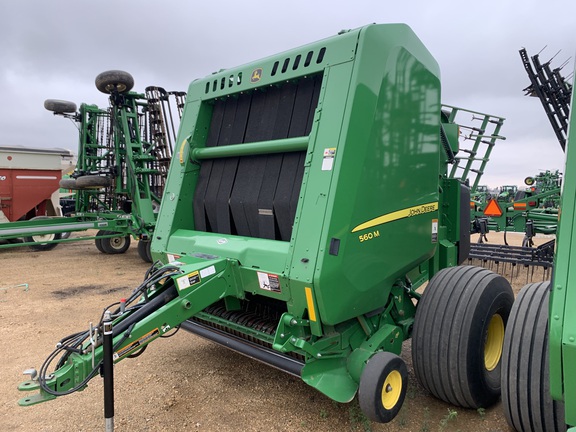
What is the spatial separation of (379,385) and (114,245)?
8768 mm

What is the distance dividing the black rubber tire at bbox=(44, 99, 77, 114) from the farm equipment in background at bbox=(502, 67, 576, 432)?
936 cm

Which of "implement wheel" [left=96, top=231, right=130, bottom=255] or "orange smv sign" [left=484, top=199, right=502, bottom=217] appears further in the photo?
"implement wheel" [left=96, top=231, right=130, bottom=255]

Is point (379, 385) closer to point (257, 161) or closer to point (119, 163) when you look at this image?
point (257, 161)

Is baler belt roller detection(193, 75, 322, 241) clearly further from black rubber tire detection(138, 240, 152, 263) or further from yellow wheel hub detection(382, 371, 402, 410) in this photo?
black rubber tire detection(138, 240, 152, 263)

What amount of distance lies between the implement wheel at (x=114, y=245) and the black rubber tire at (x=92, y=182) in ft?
5.09

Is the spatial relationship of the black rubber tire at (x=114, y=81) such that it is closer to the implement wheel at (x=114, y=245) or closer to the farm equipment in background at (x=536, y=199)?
the implement wheel at (x=114, y=245)

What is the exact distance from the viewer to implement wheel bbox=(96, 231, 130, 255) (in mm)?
9812

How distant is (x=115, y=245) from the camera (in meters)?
9.92

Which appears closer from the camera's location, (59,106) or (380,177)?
(380,177)

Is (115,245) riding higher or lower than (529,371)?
lower

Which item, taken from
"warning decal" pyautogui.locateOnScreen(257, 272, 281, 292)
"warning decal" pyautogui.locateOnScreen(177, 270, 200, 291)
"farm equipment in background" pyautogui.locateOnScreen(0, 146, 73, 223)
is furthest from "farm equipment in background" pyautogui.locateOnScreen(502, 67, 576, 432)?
"farm equipment in background" pyautogui.locateOnScreen(0, 146, 73, 223)

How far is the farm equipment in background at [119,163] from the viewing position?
8125 millimetres

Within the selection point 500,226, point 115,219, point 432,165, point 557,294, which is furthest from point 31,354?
point 500,226

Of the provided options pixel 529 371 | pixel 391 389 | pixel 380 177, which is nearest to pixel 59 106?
pixel 380 177
